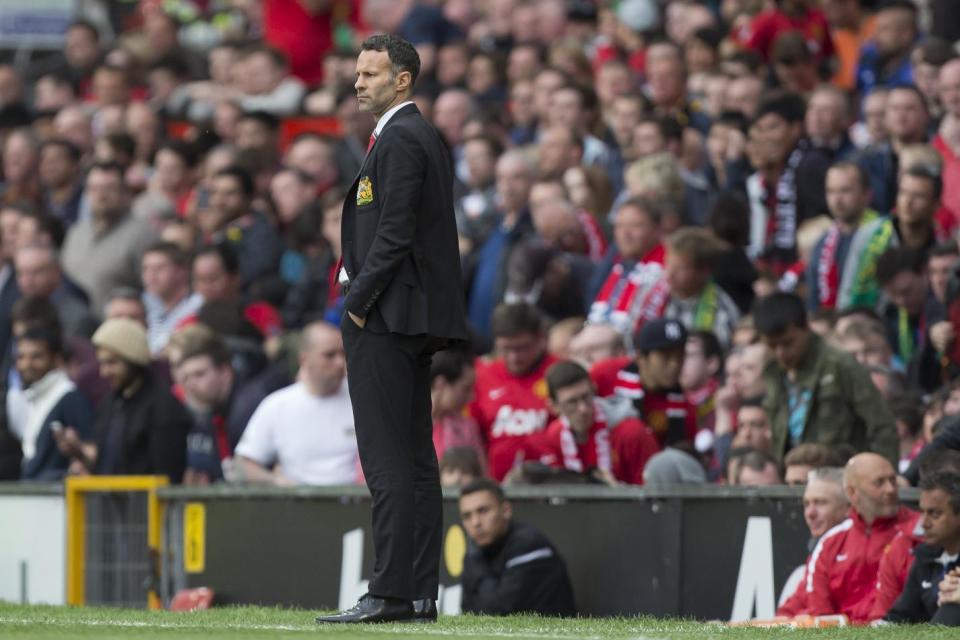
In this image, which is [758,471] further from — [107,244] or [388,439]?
[107,244]

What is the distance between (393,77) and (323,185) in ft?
31.0

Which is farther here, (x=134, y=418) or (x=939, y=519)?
(x=134, y=418)

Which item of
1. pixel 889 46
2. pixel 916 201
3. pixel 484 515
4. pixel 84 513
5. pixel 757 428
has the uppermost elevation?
pixel 889 46

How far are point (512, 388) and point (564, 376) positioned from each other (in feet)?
4.06

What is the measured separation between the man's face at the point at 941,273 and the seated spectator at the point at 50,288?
21.4ft

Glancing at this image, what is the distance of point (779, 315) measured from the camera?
441 inches

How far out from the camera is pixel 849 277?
43.7 feet

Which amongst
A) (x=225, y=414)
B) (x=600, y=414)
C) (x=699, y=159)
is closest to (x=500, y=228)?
(x=699, y=159)

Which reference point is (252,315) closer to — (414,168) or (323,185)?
(323,185)

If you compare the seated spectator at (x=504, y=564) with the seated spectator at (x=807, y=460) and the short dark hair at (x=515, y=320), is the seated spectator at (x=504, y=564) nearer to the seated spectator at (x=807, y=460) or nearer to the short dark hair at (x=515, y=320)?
the seated spectator at (x=807, y=460)

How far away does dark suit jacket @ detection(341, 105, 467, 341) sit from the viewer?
8039 millimetres

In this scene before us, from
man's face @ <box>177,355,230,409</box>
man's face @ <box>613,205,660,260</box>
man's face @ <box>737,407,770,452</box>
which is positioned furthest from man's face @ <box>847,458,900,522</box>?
man's face @ <box>177,355,230,409</box>

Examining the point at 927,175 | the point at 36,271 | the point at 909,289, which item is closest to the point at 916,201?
the point at 927,175

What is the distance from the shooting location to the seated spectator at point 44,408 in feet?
45.1
